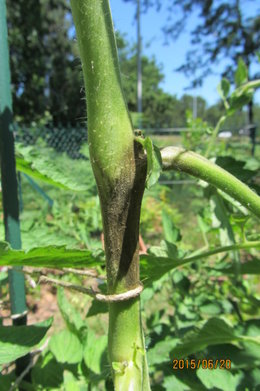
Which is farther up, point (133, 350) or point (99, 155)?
point (99, 155)

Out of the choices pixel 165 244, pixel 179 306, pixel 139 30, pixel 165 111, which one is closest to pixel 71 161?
pixel 179 306

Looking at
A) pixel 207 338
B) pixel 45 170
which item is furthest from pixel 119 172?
pixel 207 338

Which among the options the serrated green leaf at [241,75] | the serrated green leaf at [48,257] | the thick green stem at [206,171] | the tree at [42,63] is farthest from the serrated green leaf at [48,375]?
the tree at [42,63]

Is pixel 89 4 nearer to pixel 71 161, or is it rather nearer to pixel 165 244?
pixel 165 244

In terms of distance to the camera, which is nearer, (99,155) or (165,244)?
(99,155)

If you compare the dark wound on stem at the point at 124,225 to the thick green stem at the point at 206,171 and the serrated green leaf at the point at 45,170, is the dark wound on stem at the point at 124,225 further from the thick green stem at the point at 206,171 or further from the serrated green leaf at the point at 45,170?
the serrated green leaf at the point at 45,170

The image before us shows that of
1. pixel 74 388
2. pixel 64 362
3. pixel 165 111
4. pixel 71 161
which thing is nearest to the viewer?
pixel 74 388
